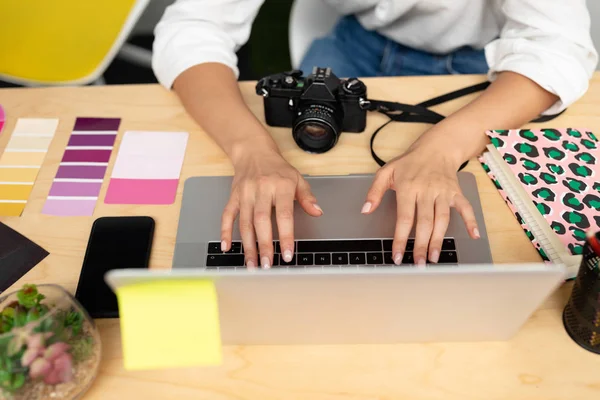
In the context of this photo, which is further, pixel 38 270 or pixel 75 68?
pixel 75 68

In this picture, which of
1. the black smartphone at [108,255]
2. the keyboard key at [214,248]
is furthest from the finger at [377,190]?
the black smartphone at [108,255]

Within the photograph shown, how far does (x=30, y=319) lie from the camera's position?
54 centimetres

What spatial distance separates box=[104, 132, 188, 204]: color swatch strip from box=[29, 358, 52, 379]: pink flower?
32cm

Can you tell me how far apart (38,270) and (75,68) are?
90cm

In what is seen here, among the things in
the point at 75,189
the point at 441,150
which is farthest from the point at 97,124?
the point at 441,150

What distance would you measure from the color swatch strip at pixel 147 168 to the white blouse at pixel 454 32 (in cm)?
13

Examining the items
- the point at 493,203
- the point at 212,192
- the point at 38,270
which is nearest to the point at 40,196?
the point at 38,270

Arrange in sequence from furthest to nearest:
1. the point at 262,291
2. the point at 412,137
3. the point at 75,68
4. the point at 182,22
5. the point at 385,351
→ 1. the point at 75,68
2. the point at 182,22
3. the point at 412,137
4. the point at 385,351
5. the point at 262,291

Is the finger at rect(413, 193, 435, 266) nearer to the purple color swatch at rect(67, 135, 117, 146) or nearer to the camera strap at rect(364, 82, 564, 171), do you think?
the camera strap at rect(364, 82, 564, 171)

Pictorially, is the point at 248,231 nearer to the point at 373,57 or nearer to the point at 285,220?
the point at 285,220

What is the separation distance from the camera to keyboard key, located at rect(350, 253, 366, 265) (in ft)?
2.28

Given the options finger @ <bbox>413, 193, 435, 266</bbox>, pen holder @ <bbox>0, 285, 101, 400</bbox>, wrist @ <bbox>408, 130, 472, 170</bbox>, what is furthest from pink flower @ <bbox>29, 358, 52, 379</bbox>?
wrist @ <bbox>408, 130, 472, 170</bbox>

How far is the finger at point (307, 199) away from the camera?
2.38 feet

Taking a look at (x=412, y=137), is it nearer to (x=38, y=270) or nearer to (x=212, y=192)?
(x=212, y=192)
